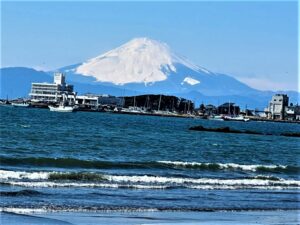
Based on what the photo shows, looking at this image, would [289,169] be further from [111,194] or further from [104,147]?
[111,194]

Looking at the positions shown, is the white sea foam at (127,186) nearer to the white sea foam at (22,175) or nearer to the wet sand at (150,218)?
the white sea foam at (22,175)

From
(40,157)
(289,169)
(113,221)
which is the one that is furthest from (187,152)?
(113,221)

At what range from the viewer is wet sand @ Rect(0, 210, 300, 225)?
719 inches

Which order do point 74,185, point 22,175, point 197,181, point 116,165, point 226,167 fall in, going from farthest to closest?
point 226,167, point 116,165, point 197,181, point 22,175, point 74,185

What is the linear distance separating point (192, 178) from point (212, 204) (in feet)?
29.5

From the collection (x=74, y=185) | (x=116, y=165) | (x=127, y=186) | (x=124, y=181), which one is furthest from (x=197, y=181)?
(x=116, y=165)

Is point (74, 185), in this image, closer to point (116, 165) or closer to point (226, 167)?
point (116, 165)

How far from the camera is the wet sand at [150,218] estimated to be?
59.9 ft

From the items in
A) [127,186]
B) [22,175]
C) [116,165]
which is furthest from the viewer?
[116,165]

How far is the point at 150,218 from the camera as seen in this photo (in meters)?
19.5

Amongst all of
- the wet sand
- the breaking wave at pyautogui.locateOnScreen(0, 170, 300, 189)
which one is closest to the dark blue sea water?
the breaking wave at pyautogui.locateOnScreen(0, 170, 300, 189)

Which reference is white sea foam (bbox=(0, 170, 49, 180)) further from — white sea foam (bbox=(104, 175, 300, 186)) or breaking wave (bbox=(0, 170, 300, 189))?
white sea foam (bbox=(104, 175, 300, 186))

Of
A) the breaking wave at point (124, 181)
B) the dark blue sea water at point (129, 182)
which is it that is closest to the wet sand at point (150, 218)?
the dark blue sea water at point (129, 182)

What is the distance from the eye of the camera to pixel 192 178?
105ft
